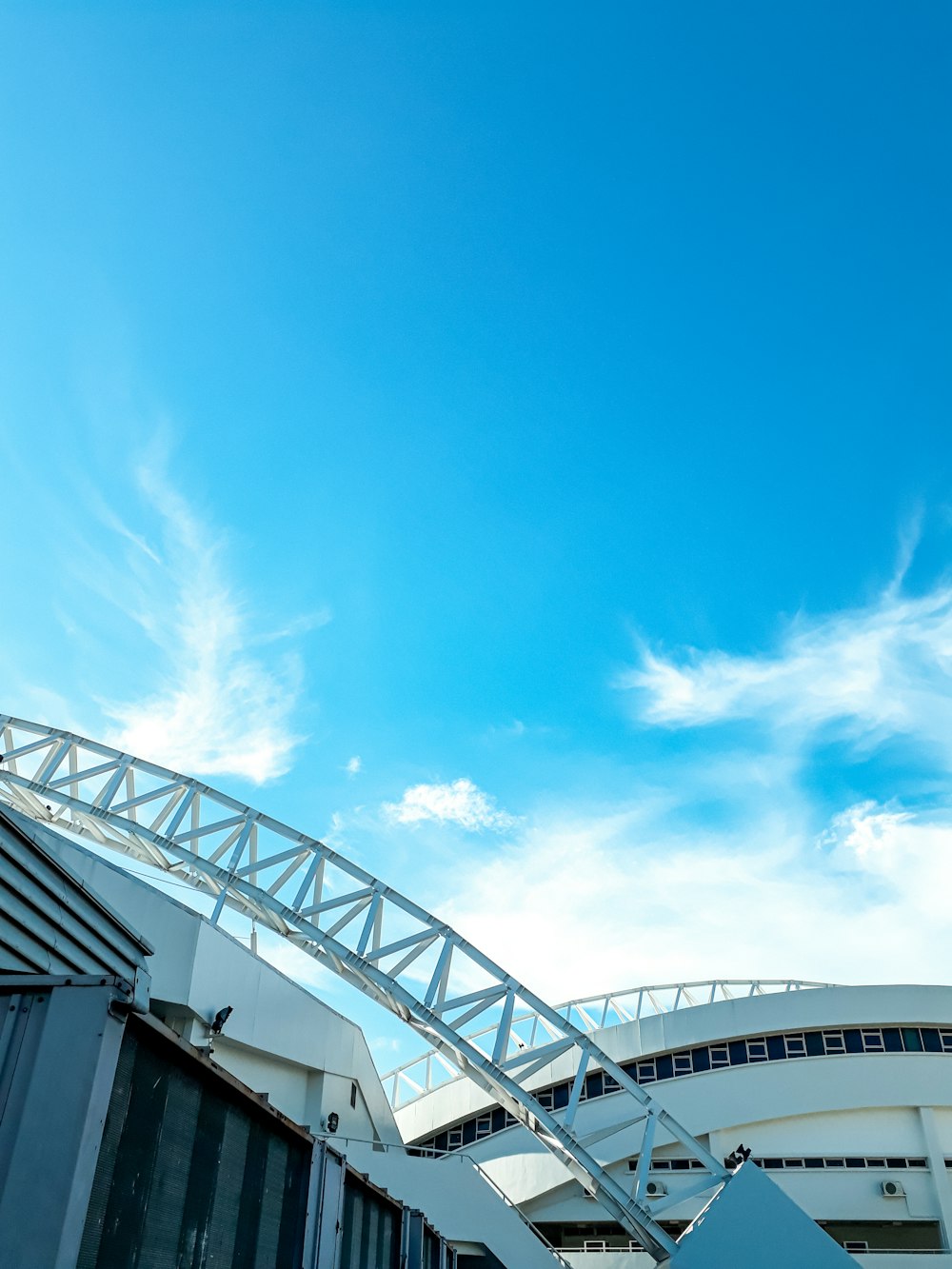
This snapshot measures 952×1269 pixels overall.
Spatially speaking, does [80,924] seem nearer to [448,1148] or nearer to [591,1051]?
[591,1051]

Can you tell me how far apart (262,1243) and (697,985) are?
43.6 meters

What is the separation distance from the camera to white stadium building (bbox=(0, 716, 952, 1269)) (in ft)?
13.7

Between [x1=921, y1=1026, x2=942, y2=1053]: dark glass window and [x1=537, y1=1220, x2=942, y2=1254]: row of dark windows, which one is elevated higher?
[x1=921, y1=1026, x2=942, y2=1053]: dark glass window

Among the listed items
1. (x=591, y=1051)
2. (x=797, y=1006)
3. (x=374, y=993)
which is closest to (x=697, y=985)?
(x=797, y=1006)

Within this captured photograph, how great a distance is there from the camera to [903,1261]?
107 feet

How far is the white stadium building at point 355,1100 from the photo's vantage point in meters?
4.16

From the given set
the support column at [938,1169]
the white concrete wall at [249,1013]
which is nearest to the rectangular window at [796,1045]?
the support column at [938,1169]

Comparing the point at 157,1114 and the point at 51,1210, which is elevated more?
the point at 157,1114

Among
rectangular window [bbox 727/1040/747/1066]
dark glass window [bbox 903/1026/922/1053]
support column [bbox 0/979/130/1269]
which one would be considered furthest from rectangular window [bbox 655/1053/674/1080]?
support column [bbox 0/979/130/1269]

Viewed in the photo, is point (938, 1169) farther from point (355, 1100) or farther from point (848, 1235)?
point (355, 1100)

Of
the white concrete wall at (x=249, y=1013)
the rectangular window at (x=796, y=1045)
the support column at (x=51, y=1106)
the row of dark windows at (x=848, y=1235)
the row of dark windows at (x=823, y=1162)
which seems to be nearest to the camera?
the support column at (x=51, y=1106)

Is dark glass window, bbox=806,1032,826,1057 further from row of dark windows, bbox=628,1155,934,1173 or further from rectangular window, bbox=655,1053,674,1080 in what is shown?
rectangular window, bbox=655,1053,674,1080

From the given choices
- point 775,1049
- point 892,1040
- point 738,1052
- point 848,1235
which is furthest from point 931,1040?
point 848,1235

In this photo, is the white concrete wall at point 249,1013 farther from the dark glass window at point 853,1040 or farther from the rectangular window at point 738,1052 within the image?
the dark glass window at point 853,1040
